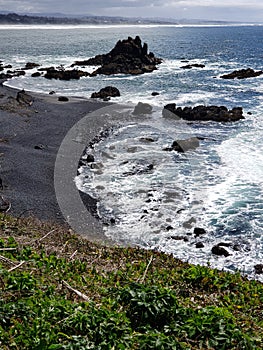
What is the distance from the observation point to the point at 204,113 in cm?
3009

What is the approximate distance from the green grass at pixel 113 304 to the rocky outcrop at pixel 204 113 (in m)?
22.1

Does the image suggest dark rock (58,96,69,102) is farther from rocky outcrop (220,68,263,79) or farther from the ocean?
rocky outcrop (220,68,263,79)

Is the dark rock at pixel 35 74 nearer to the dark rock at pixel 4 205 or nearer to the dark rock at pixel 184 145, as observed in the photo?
the dark rock at pixel 184 145

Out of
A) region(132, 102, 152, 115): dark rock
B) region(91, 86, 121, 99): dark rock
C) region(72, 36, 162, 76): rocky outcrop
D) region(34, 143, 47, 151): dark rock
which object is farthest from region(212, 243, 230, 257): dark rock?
region(72, 36, 162, 76): rocky outcrop

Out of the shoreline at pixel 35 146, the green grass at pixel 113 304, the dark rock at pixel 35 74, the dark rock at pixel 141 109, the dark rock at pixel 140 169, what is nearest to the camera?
the green grass at pixel 113 304

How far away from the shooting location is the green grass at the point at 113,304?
5000 millimetres

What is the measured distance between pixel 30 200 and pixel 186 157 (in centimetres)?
969

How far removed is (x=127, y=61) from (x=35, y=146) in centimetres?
3928

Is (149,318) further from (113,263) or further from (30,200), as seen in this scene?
(30,200)

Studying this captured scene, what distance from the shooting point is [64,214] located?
14336mm

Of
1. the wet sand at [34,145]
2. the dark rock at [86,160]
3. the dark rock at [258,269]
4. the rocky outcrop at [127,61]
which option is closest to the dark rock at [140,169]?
the dark rock at [86,160]

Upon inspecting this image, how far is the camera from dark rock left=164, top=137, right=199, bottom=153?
22.6 meters

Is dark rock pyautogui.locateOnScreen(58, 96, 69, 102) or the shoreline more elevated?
dark rock pyautogui.locateOnScreen(58, 96, 69, 102)

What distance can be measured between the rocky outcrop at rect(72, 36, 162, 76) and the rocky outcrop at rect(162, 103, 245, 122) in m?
24.4
